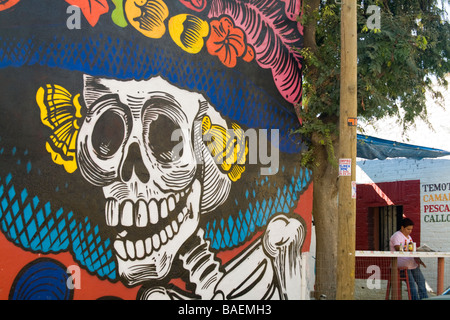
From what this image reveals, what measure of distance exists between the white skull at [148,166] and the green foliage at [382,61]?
2261 millimetres

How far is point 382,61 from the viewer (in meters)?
10.0

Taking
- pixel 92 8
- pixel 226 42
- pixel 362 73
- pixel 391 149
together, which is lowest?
pixel 391 149

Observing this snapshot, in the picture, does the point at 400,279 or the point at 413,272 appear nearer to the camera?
the point at 400,279

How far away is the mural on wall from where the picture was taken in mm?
7789

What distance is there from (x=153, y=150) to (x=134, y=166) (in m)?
0.42

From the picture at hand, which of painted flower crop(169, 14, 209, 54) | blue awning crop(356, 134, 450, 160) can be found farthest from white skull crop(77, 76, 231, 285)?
blue awning crop(356, 134, 450, 160)

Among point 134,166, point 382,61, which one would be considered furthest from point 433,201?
point 134,166

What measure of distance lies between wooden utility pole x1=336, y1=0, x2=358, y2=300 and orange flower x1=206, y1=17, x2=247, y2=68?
1.92m

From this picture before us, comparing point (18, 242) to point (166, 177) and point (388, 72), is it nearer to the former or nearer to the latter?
point (166, 177)

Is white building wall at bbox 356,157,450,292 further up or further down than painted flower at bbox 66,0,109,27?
further down

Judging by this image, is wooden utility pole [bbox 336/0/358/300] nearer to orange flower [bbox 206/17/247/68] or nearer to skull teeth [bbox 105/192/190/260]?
orange flower [bbox 206/17/247/68]

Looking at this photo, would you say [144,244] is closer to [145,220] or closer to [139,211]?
→ [145,220]

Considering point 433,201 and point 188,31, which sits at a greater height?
point 188,31

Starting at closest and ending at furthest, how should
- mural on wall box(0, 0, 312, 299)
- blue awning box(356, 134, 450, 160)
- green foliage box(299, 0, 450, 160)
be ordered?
1. mural on wall box(0, 0, 312, 299)
2. green foliage box(299, 0, 450, 160)
3. blue awning box(356, 134, 450, 160)
